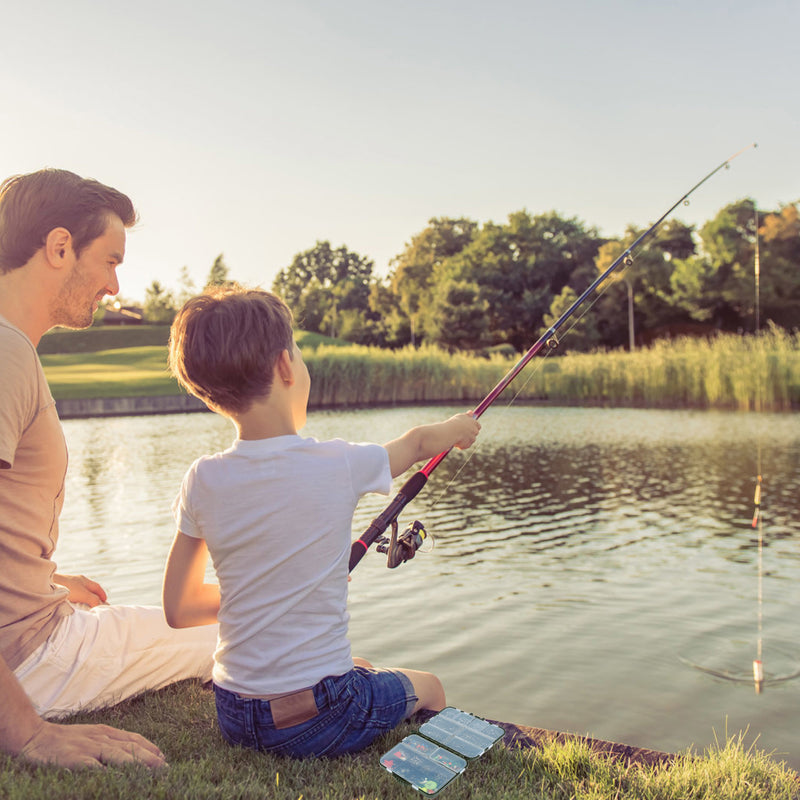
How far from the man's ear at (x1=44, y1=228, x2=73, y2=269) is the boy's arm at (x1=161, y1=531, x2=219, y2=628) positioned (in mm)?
790

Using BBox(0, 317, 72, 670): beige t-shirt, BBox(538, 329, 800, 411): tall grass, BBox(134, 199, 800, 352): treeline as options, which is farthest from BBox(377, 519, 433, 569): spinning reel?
BBox(134, 199, 800, 352): treeline

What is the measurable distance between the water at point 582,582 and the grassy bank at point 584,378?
6624mm

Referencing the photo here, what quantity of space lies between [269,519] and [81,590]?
949 mm

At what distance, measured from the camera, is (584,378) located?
2073cm

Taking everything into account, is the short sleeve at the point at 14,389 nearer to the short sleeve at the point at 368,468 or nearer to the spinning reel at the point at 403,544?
the short sleeve at the point at 368,468

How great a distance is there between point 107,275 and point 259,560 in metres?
0.93

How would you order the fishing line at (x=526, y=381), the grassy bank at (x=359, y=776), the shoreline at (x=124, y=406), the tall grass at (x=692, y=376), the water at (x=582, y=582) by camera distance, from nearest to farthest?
the grassy bank at (x=359, y=776), the fishing line at (x=526, y=381), the water at (x=582, y=582), the tall grass at (x=692, y=376), the shoreline at (x=124, y=406)

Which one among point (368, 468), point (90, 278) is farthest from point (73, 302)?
point (368, 468)

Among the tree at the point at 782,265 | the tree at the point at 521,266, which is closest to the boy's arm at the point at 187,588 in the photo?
the tree at the point at 782,265

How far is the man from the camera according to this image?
1851 millimetres

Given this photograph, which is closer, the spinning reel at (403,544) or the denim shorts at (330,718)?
the denim shorts at (330,718)

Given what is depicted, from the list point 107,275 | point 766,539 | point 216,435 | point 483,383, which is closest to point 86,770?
point 107,275

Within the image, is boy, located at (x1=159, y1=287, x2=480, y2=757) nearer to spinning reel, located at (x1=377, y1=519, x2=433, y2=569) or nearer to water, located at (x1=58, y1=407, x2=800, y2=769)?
spinning reel, located at (x1=377, y1=519, x2=433, y2=569)

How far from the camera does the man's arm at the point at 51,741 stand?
179 cm
